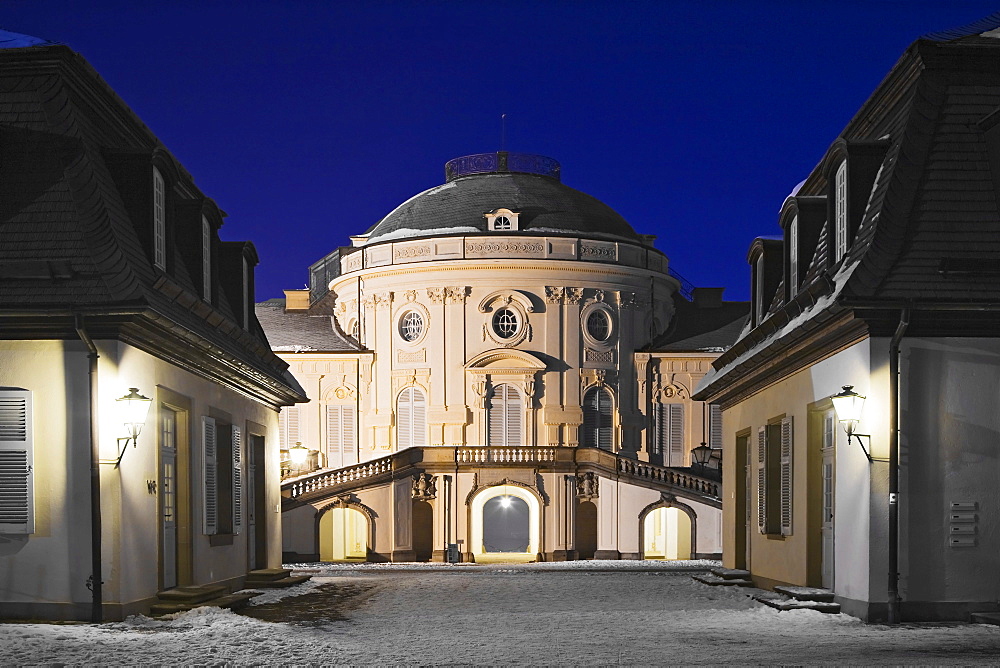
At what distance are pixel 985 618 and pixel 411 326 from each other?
37.7 metres

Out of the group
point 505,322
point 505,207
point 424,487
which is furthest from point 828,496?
point 505,207

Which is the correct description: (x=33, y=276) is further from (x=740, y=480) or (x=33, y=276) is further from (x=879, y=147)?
(x=740, y=480)

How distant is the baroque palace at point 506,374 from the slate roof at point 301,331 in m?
0.09

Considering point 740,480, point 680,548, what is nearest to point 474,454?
point 680,548

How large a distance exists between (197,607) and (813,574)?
825cm

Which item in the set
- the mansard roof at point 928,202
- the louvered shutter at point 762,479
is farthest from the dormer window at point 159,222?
the louvered shutter at point 762,479

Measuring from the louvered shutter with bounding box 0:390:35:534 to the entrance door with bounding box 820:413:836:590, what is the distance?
9853mm

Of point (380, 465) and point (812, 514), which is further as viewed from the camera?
point (380, 465)

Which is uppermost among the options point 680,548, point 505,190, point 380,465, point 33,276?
point 505,190

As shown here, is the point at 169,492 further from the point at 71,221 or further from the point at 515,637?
the point at 515,637

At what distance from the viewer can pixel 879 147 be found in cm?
1661

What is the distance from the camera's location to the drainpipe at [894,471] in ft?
49.4

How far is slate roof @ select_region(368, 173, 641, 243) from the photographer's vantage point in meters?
51.1

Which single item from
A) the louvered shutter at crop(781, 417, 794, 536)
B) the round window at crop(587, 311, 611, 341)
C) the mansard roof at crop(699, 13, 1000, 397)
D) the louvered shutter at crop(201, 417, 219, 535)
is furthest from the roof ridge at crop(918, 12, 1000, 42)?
the round window at crop(587, 311, 611, 341)
